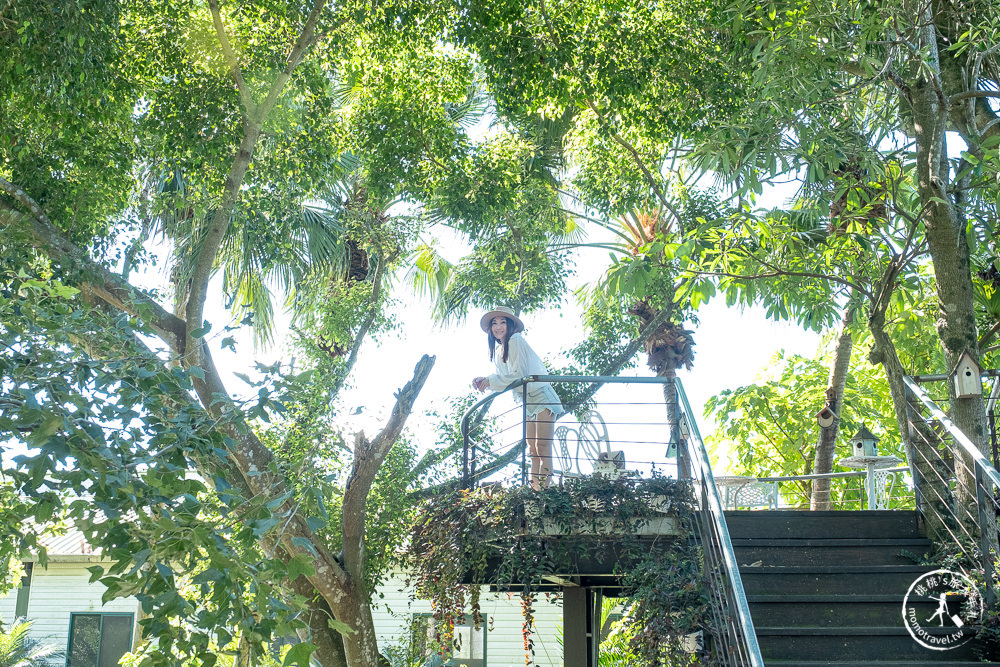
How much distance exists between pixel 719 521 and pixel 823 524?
2481 mm

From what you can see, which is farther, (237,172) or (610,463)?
(237,172)

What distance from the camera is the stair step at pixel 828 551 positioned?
278 inches

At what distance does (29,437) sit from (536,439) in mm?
5647

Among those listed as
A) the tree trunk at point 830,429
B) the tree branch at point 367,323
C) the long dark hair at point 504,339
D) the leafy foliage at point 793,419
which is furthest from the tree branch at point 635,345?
the long dark hair at point 504,339

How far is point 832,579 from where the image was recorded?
666 cm

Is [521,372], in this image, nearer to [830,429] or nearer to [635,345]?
[830,429]

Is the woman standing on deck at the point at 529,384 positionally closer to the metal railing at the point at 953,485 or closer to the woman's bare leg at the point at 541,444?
the woman's bare leg at the point at 541,444

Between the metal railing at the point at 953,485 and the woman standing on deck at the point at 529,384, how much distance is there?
9.74 feet

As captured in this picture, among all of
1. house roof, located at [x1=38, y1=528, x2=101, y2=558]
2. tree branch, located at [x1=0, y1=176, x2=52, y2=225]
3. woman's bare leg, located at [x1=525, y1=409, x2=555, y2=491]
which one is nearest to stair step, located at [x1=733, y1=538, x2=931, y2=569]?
woman's bare leg, located at [x1=525, y1=409, x2=555, y2=491]

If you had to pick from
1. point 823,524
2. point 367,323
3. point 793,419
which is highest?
point 367,323

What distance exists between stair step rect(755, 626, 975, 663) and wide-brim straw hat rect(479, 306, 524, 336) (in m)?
3.71

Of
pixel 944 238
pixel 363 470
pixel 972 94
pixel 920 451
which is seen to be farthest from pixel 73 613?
pixel 972 94

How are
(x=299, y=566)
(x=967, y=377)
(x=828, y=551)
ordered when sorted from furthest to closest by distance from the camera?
(x=828, y=551) → (x=967, y=377) → (x=299, y=566)

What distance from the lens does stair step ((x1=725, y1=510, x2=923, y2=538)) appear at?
7441 mm
